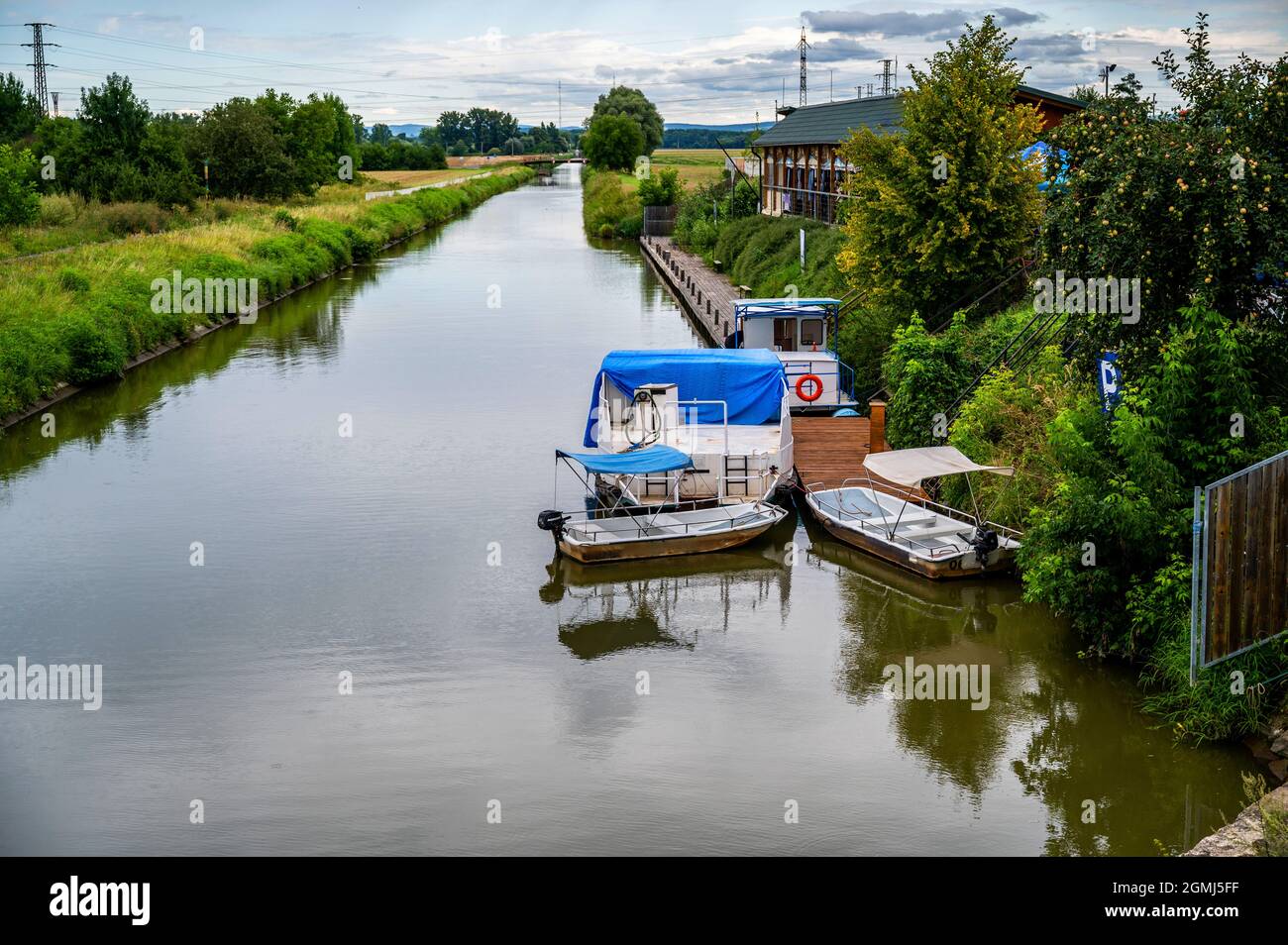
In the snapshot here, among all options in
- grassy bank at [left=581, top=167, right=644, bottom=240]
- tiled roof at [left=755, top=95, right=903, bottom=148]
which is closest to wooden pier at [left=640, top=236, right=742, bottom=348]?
tiled roof at [left=755, top=95, right=903, bottom=148]

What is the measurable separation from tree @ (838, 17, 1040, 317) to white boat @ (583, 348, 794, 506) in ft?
16.9

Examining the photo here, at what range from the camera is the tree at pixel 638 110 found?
152 meters

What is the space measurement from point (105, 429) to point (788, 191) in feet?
103

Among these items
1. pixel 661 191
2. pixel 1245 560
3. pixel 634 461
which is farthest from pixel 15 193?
pixel 1245 560

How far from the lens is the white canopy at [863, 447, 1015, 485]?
1706 centimetres

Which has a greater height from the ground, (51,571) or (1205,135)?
(1205,135)

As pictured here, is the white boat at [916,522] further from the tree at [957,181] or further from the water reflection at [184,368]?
the water reflection at [184,368]

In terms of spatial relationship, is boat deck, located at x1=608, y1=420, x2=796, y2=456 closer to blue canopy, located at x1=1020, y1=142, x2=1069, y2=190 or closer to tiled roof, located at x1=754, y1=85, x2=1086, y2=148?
blue canopy, located at x1=1020, y1=142, x2=1069, y2=190

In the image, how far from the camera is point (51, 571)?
57.8 feet

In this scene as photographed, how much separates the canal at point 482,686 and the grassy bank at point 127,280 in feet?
13.6

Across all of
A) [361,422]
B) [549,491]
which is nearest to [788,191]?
[361,422]

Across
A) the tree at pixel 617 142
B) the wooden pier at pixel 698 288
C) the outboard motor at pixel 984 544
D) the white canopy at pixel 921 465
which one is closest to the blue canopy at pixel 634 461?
the white canopy at pixel 921 465

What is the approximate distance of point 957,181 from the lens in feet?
78.6
